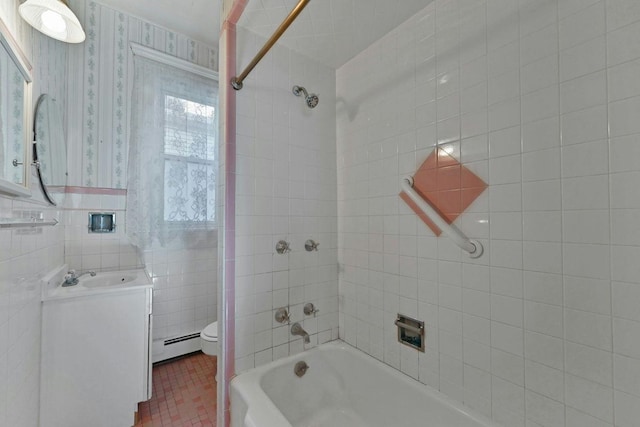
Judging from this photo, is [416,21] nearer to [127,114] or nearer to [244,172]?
[244,172]

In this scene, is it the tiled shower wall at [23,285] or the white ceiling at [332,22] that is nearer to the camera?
the tiled shower wall at [23,285]

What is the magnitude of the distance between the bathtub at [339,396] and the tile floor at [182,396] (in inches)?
26.9

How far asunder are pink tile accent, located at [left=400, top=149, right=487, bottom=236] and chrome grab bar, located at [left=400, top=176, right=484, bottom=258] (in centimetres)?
4

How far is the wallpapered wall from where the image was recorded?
203 cm

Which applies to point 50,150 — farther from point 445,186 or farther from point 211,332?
point 445,186

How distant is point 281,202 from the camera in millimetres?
1473

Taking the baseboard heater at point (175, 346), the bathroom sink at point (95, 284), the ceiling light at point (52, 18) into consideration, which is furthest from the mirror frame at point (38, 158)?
the baseboard heater at point (175, 346)

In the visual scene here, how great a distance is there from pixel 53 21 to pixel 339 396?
2.47 metres

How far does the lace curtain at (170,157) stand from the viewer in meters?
2.14

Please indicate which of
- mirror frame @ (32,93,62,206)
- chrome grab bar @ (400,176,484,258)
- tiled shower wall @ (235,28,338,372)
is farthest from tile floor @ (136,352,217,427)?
chrome grab bar @ (400,176,484,258)

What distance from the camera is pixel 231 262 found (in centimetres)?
130

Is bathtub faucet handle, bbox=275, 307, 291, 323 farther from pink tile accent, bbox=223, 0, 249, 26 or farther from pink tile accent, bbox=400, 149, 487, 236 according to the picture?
pink tile accent, bbox=223, 0, 249, 26

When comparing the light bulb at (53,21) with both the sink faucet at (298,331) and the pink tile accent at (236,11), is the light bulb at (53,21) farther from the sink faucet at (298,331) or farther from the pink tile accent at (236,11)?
the sink faucet at (298,331)

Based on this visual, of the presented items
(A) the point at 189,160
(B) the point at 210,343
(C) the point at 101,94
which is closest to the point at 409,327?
(B) the point at 210,343
